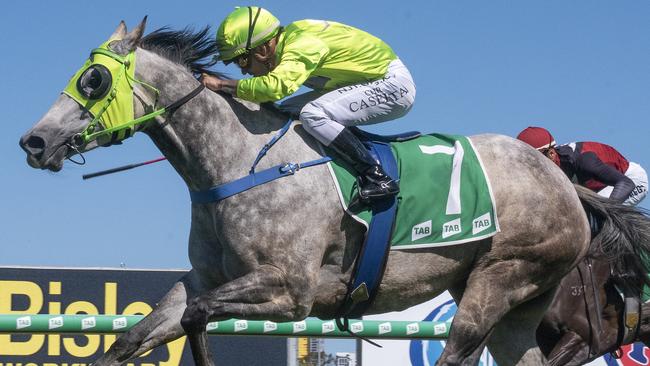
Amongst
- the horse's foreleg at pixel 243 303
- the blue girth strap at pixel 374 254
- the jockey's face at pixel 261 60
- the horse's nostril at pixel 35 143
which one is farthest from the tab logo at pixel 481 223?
the horse's nostril at pixel 35 143

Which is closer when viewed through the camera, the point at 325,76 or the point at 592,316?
the point at 325,76

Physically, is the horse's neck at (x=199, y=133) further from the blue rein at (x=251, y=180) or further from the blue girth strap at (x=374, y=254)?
the blue girth strap at (x=374, y=254)

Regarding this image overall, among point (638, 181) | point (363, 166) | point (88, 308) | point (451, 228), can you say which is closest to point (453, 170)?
point (451, 228)

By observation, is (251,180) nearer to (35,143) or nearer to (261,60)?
(261,60)

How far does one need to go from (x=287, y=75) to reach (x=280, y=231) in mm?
700

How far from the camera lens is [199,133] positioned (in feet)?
17.8

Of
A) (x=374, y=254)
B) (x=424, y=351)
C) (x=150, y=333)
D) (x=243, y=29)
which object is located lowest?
(x=424, y=351)

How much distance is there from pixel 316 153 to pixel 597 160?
2.42 metres

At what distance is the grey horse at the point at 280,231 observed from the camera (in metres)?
5.22

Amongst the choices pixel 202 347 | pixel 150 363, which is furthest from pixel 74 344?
pixel 202 347

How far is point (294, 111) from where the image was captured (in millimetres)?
5766

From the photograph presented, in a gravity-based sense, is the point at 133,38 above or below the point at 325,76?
above

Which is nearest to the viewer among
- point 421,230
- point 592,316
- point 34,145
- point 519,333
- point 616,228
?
point 34,145

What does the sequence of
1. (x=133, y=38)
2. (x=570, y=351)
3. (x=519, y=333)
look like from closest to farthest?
(x=133, y=38) → (x=519, y=333) → (x=570, y=351)
